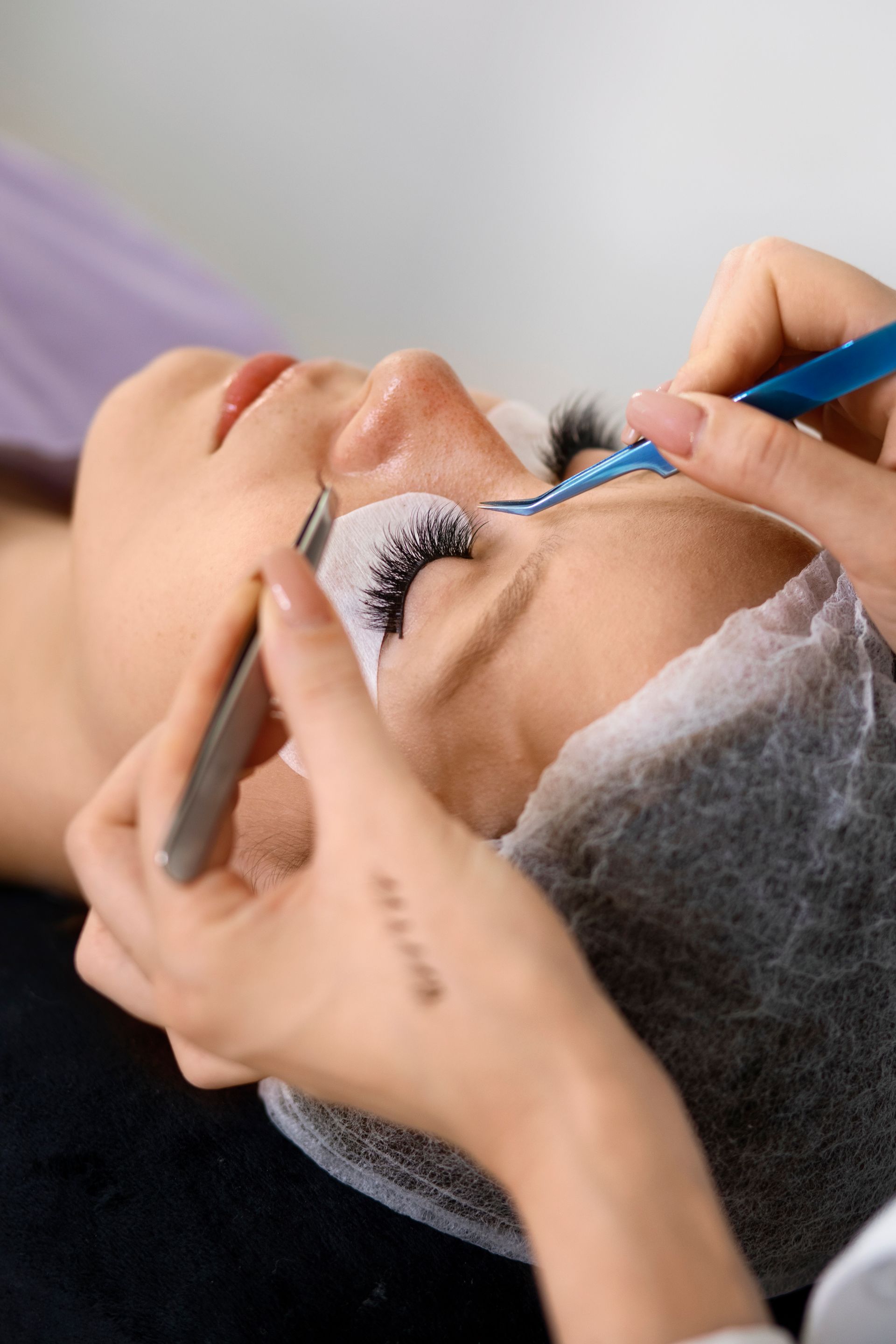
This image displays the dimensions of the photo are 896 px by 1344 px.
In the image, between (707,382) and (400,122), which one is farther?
(400,122)

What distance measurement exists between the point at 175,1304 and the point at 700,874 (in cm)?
58

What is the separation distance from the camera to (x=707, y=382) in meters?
0.83

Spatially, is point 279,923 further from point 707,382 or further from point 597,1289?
point 707,382

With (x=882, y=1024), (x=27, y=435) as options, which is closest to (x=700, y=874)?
(x=882, y=1024)

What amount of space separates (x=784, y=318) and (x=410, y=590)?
41 cm

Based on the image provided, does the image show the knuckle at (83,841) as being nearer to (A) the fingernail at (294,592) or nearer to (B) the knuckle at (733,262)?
(A) the fingernail at (294,592)

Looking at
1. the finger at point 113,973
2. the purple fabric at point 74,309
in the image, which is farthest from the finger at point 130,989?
the purple fabric at point 74,309

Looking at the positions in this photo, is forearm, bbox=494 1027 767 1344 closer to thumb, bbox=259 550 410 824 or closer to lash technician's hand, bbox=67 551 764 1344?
lash technician's hand, bbox=67 551 764 1344

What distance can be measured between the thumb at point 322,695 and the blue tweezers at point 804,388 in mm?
342

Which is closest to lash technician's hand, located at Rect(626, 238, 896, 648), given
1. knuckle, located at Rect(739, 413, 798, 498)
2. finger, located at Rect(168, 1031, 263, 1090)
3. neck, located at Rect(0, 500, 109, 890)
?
knuckle, located at Rect(739, 413, 798, 498)

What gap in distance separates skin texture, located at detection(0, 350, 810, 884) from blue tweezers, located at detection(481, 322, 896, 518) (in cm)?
6

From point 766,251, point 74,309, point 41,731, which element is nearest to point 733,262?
point 766,251

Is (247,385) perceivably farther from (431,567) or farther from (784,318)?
(784,318)

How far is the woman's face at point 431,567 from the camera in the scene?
2.57ft
